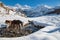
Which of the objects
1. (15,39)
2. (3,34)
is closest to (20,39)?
(15,39)

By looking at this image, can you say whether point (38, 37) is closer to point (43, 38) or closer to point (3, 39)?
point (43, 38)

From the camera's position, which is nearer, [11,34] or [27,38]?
[27,38]

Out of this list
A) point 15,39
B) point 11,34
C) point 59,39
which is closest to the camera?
point 59,39

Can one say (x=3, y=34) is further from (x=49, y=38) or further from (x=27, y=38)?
(x=49, y=38)

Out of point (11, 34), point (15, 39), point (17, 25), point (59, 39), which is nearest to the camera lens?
point (59, 39)

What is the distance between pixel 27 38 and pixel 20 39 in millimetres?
210

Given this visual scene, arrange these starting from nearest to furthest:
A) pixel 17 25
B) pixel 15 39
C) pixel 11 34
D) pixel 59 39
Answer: pixel 59 39
pixel 15 39
pixel 11 34
pixel 17 25

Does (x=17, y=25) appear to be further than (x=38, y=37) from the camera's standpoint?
Yes

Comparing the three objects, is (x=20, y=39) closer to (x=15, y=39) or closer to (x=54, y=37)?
(x=15, y=39)

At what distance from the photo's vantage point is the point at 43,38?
16.4ft

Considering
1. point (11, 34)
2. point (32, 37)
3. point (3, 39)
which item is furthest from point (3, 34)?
Answer: point (32, 37)

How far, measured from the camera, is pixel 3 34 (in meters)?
6.26

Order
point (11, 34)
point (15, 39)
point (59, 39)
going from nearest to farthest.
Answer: point (59, 39), point (15, 39), point (11, 34)

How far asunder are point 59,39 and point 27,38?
3.14 feet
